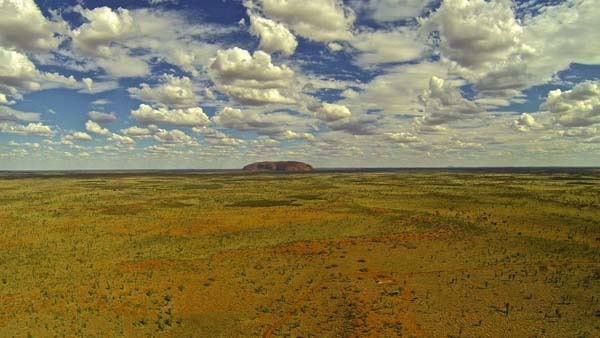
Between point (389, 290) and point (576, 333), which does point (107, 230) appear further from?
point (576, 333)

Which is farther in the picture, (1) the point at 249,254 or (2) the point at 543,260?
(1) the point at 249,254

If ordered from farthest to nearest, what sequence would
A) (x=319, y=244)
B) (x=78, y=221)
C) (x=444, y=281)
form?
1. (x=78, y=221)
2. (x=319, y=244)
3. (x=444, y=281)

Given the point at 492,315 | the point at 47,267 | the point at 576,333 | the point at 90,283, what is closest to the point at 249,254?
the point at 90,283

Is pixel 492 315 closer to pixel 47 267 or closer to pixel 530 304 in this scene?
pixel 530 304

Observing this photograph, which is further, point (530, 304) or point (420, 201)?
point (420, 201)

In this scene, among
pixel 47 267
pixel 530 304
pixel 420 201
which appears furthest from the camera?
pixel 420 201

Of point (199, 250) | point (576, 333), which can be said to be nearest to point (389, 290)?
point (576, 333)
